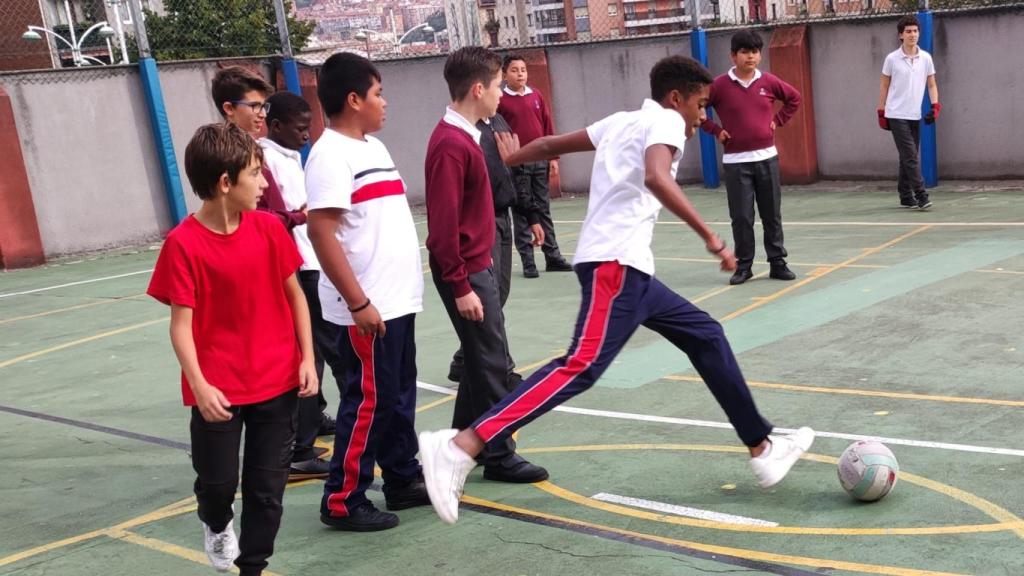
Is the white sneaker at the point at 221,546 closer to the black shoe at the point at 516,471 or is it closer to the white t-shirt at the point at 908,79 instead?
the black shoe at the point at 516,471

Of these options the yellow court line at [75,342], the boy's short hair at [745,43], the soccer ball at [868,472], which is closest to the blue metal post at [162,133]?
the yellow court line at [75,342]

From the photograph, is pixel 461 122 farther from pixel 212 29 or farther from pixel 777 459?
pixel 212 29

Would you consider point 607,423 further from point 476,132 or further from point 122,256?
point 122,256

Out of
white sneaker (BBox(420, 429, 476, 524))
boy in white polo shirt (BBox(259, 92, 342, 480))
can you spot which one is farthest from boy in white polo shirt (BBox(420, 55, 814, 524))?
boy in white polo shirt (BBox(259, 92, 342, 480))

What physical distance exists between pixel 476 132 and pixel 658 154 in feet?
2.89

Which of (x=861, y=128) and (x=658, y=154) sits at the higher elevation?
(x=658, y=154)

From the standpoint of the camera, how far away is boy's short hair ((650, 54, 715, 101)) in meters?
5.12

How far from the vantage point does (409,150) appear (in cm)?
1842

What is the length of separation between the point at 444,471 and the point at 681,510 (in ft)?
3.31

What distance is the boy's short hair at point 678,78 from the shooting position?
5117 mm

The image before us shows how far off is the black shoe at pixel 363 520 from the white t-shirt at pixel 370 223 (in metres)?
0.81

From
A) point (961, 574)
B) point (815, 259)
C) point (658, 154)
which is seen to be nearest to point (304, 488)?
point (658, 154)

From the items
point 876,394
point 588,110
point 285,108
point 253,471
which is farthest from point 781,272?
point 588,110

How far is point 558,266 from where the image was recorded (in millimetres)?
11484
